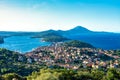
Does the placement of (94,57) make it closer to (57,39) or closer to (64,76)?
(64,76)

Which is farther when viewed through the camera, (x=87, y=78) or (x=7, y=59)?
(x=7, y=59)

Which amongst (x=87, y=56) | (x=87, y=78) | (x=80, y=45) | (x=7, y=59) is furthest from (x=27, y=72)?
(x=80, y=45)

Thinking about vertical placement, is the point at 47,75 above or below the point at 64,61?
above

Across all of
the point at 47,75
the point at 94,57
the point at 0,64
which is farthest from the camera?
the point at 94,57

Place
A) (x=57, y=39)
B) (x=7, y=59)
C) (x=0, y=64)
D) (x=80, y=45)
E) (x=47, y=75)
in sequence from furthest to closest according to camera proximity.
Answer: (x=57, y=39) → (x=80, y=45) → (x=7, y=59) → (x=0, y=64) → (x=47, y=75)

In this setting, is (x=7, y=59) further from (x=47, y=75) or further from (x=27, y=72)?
(x=47, y=75)

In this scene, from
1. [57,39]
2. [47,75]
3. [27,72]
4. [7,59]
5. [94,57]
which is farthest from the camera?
[57,39]

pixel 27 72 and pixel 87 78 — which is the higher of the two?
pixel 87 78

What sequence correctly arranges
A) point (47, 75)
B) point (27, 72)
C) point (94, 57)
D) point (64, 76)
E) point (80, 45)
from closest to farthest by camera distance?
point (47, 75)
point (64, 76)
point (27, 72)
point (94, 57)
point (80, 45)

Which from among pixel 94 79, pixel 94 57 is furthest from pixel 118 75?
pixel 94 57
